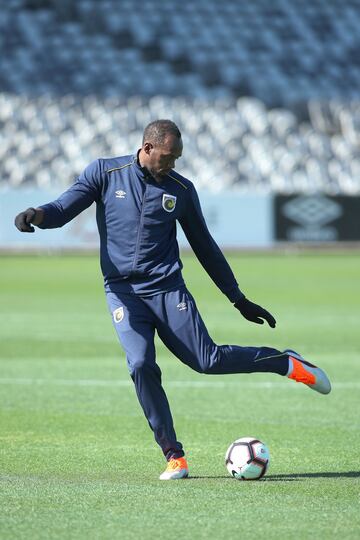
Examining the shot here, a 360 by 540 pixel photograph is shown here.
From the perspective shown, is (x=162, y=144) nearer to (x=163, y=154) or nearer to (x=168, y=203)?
(x=163, y=154)

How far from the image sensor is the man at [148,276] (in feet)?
23.6

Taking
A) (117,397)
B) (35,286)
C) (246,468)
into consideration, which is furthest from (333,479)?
(35,286)

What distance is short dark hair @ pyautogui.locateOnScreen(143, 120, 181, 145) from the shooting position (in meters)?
7.04

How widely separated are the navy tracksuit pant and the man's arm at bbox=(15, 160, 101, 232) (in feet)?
2.04

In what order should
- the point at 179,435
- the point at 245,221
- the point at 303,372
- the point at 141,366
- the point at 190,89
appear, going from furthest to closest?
the point at 190,89 → the point at 245,221 → the point at 179,435 → the point at 303,372 → the point at 141,366

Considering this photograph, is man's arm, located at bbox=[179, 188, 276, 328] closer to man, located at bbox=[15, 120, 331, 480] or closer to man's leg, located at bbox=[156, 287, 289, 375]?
man, located at bbox=[15, 120, 331, 480]

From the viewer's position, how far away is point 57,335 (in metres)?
17.0

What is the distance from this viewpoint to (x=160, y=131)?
704cm

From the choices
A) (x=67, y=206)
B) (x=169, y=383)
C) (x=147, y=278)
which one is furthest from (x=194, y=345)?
(x=169, y=383)

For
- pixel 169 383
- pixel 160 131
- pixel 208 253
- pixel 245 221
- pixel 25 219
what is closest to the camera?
pixel 25 219

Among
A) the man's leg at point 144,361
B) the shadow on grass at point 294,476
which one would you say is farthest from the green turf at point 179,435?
the man's leg at point 144,361

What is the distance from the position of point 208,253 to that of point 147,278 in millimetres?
495

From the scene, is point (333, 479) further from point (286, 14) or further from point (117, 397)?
point (286, 14)

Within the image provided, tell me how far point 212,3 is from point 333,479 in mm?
42973
